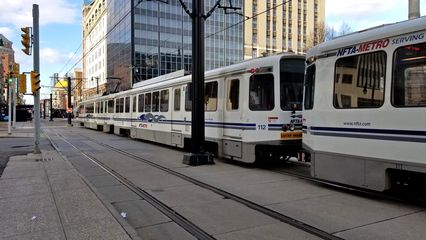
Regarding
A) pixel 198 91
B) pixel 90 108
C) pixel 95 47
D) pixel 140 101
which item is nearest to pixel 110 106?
pixel 140 101

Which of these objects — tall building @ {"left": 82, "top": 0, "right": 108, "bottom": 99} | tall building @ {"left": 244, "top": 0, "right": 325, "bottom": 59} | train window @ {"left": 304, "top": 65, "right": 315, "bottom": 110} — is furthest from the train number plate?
tall building @ {"left": 82, "top": 0, "right": 108, "bottom": 99}

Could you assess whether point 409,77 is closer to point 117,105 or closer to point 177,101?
point 177,101

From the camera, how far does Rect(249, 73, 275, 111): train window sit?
11781 millimetres

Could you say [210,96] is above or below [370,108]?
above

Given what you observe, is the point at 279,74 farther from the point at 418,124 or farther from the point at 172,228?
the point at 172,228

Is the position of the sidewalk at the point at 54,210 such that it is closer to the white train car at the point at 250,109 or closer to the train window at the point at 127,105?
the white train car at the point at 250,109

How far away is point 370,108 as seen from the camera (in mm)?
7852

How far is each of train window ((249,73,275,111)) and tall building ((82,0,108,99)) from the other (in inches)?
3264

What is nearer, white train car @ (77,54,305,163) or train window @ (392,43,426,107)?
train window @ (392,43,426,107)

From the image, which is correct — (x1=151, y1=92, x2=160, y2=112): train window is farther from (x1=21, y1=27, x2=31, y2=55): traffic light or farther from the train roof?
the train roof

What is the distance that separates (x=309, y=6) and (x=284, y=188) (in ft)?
345

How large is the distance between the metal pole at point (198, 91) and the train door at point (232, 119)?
0.74 meters

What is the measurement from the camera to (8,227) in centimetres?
621

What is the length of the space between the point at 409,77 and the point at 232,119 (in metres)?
6.48
